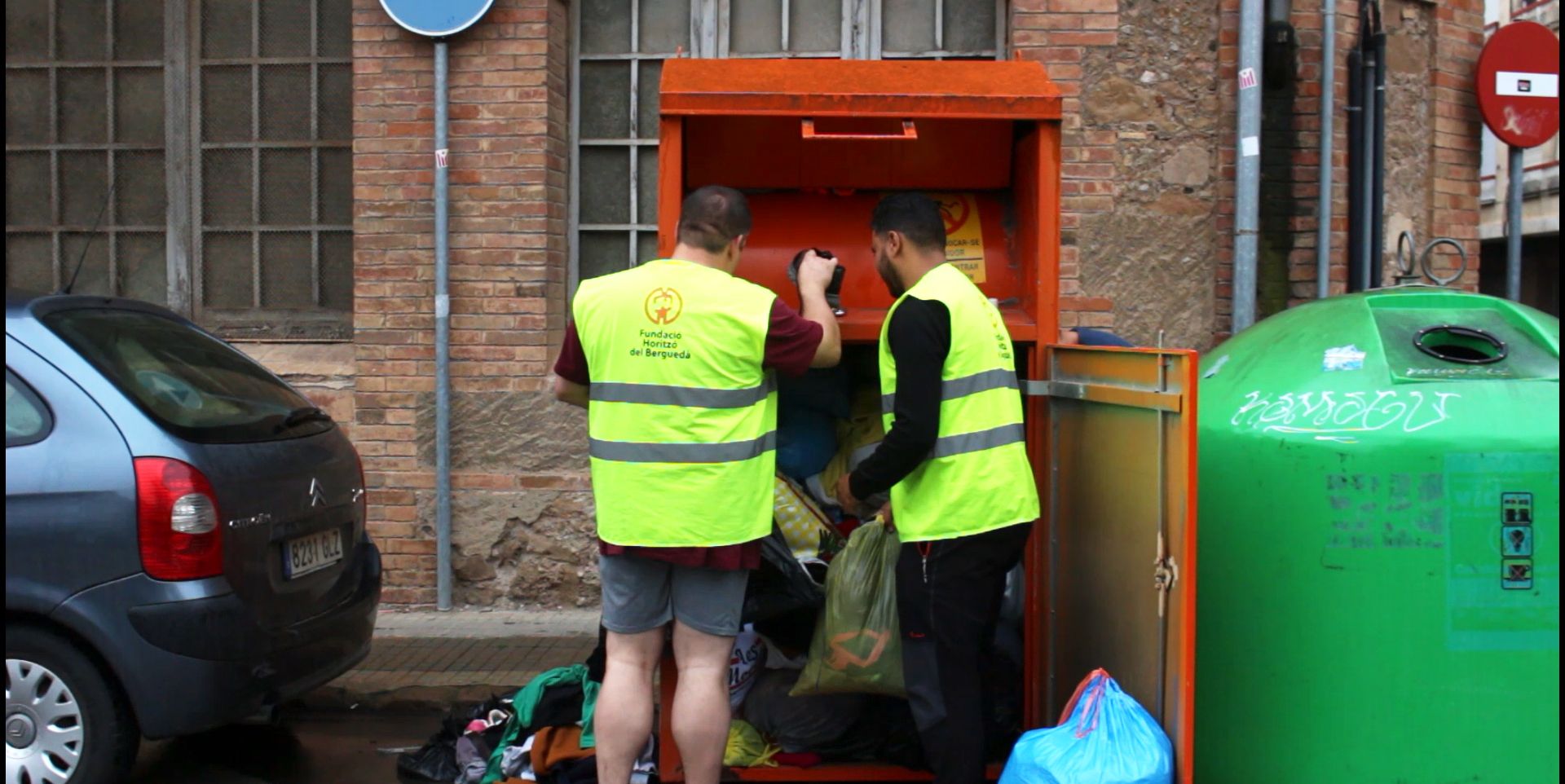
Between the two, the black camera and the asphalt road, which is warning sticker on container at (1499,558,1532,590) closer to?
the black camera

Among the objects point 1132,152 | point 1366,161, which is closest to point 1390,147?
point 1366,161

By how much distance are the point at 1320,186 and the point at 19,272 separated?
6.89 metres

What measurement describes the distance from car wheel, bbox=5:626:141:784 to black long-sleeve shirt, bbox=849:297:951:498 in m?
2.30

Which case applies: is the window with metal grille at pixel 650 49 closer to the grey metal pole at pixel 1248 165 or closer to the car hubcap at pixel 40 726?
the grey metal pole at pixel 1248 165

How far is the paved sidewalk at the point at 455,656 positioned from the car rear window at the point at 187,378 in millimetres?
1216

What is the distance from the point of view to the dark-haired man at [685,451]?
10.9ft

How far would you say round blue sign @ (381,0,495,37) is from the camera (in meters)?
6.17

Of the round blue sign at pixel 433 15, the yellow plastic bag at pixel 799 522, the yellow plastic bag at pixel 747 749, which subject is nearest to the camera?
the yellow plastic bag at pixel 747 749

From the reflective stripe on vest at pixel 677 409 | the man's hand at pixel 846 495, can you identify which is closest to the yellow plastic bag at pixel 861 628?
the man's hand at pixel 846 495

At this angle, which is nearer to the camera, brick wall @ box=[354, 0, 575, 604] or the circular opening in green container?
the circular opening in green container

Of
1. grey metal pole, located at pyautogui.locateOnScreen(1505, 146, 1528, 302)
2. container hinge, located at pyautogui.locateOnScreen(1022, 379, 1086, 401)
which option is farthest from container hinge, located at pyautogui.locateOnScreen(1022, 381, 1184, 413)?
grey metal pole, located at pyautogui.locateOnScreen(1505, 146, 1528, 302)

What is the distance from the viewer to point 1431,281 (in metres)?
3.78

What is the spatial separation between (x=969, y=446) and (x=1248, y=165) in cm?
312

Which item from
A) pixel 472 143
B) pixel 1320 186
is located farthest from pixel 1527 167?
pixel 472 143
